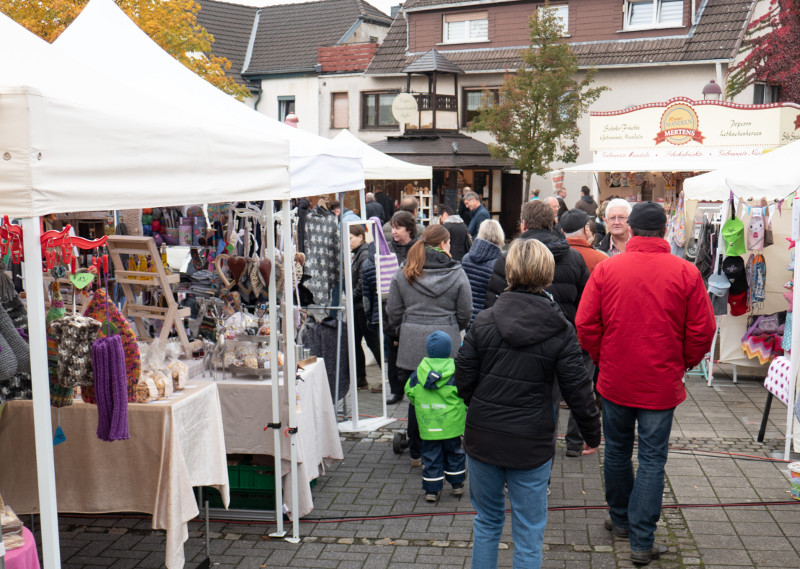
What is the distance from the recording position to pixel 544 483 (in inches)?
156

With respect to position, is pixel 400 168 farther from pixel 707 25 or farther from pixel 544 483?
pixel 707 25

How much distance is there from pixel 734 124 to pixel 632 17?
716 cm

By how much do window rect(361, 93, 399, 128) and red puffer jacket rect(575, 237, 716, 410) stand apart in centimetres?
2462

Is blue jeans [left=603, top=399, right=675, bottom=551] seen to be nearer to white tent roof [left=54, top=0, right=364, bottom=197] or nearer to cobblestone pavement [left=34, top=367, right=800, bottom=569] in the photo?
cobblestone pavement [left=34, top=367, right=800, bottom=569]

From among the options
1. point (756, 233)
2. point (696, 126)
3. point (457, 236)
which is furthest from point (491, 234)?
point (696, 126)

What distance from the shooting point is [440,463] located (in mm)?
5719

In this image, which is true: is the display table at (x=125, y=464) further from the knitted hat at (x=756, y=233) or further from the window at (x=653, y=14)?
the window at (x=653, y=14)

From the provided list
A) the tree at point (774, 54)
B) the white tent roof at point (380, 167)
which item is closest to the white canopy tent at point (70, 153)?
the white tent roof at point (380, 167)

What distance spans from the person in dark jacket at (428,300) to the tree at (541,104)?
1723 centimetres

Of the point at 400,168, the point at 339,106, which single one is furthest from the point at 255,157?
the point at 339,106

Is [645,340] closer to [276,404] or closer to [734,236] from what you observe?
[276,404]

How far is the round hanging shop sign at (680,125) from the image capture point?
1914 cm

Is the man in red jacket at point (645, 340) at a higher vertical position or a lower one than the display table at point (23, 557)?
higher

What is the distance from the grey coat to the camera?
6.20 metres
